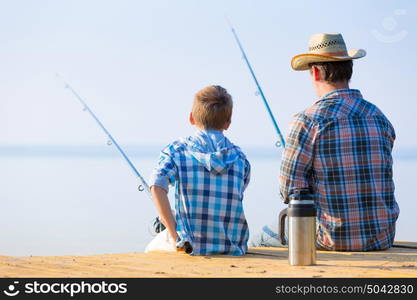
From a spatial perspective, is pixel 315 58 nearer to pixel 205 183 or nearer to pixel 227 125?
pixel 227 125

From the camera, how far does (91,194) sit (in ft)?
45.3

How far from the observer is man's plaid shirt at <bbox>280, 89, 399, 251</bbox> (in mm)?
4348

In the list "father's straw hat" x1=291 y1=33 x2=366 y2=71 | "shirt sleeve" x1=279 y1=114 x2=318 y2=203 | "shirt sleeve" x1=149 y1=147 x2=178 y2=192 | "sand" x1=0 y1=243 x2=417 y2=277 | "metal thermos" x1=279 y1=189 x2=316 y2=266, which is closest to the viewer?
"sand" x1=0 y1=243 x2=417 y2=277

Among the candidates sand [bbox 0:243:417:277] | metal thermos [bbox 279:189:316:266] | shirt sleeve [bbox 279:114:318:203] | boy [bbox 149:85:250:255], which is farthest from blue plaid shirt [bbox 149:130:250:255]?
metal thermos [bbox 279:189:316:266]

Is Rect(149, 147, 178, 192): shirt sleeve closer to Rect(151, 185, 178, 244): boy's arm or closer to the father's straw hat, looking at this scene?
Rect(151, 185, 178, 244): boy's arm

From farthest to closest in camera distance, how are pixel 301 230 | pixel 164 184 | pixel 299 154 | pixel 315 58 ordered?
pixel 315 58 → pixel 299 154 → pixel 164 184 → pixel 301 230

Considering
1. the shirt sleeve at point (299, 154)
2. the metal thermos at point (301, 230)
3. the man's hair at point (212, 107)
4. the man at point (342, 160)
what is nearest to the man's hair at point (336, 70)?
the man at point (342, 160)

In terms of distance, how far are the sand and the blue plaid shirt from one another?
0.11 metres

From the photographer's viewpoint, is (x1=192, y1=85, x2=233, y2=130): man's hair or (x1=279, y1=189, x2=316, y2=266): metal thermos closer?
(x1=279, y1=189, x2=316, y2=266): metal thermos

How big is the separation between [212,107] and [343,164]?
2.11 ft

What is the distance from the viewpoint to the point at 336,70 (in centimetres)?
444

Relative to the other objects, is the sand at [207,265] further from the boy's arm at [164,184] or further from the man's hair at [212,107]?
the man's hair at [212,107]

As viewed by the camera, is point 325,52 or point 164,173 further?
point 325,52

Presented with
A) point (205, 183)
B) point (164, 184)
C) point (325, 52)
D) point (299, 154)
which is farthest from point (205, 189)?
point (325, 52)
